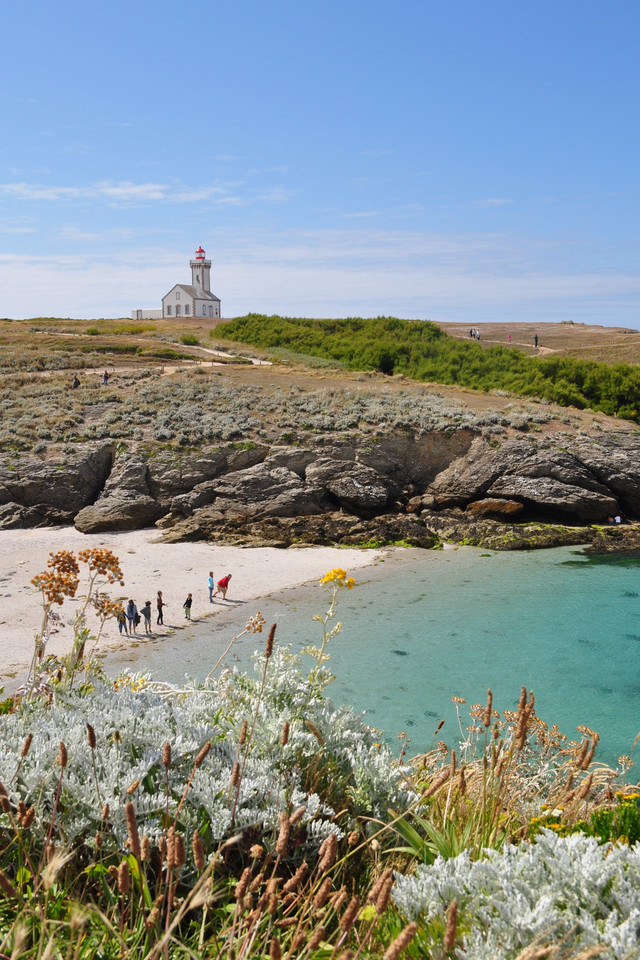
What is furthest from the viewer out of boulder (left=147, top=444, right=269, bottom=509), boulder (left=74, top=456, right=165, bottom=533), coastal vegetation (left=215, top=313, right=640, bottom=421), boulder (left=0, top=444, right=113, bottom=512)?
coastal vegetation (left=215, top=313, right=640, bottom=421)

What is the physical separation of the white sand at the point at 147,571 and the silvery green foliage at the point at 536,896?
11985 mm

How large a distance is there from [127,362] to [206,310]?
38.1 metres

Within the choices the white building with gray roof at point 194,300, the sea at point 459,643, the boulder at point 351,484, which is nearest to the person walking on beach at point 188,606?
the sea at point 459,643

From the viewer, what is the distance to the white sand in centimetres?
1507

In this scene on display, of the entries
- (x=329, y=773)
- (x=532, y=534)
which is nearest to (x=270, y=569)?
(x=532, y=534)

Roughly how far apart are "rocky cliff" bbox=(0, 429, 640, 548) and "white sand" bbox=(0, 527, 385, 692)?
1.16 meters

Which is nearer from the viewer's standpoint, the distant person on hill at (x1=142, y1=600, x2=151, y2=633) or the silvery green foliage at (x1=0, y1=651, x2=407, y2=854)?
the silvery green foliage at (x1=0, y1=651, x2=407, y2=854)

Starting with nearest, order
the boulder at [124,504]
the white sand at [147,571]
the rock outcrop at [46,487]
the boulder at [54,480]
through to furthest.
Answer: the white sand at [147,571] → the boulder at [124,504] → the rock outcrop at [46,487] → the boulder at [54,480]

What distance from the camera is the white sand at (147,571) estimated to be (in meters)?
15.1

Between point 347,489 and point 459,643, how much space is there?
12.6m

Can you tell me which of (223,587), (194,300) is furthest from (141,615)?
(194,300)

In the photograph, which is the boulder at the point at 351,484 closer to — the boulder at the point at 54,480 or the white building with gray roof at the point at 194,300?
the boulder at the point at 54,480

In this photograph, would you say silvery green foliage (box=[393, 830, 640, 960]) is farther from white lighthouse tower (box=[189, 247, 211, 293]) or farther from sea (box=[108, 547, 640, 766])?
white lighthouse tower (box=[189, 247, 211, 293])

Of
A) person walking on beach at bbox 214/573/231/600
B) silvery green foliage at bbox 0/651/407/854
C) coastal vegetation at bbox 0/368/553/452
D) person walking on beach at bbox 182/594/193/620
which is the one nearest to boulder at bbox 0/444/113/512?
coastal vegetation at bbox 0/368/553/452
